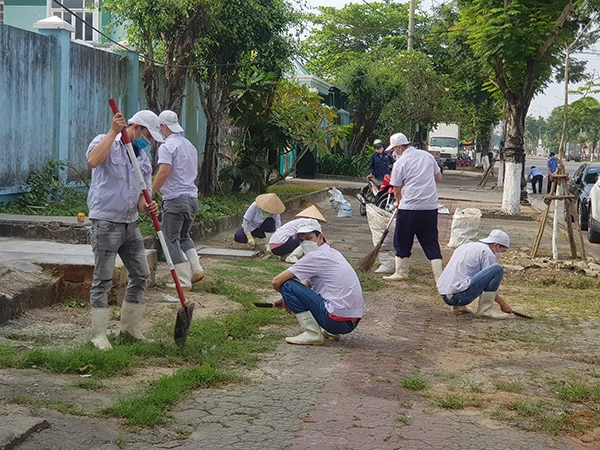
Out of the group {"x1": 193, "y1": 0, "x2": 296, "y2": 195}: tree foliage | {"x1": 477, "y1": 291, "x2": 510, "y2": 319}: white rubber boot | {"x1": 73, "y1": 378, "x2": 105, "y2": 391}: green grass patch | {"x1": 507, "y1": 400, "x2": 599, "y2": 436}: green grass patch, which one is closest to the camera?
{"x1": 507, "y1": 400, "x2": 599, "y2": 436}: green grass patch

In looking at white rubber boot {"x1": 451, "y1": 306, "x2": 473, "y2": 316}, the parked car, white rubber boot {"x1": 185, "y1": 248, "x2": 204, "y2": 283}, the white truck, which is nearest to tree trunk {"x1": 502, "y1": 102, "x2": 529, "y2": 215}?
the parked car

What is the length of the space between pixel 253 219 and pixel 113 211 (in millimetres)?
6692

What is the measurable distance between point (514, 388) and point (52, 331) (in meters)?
3.70

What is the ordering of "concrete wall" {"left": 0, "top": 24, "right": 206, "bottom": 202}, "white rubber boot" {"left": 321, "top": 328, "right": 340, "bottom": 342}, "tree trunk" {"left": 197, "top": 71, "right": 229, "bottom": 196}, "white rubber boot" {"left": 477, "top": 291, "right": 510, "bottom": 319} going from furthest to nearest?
"tree trunk" {"left": 197, "top": 71, "right": 229, "bottom": 196} → "concrete wall" {"left": 0, "top": 24, "right": 206, "bottom": 202} → "white rubber boot" {"left": 477, "top": 291, "right": 510, "bottom": 319} → "white rubber boot" {"left": 321, "top": 328, "right": 340, "bottom": 342}

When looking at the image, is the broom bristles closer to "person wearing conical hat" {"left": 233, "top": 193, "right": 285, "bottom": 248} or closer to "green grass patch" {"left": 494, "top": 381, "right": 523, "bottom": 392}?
"person wearing conical hat" {"left": 233, "top": 193, "right": 285, "bottom": 248}

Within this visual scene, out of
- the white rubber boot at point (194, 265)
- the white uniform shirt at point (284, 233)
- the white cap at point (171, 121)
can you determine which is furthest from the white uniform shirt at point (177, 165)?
the white uniform shirt at point (284, 233)

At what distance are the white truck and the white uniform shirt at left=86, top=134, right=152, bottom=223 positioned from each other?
56.7 meters

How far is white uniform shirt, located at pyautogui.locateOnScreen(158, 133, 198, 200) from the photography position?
32.1 ft

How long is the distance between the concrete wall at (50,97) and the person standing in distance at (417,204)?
18.5 ft

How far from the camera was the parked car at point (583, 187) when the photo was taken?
20.7m

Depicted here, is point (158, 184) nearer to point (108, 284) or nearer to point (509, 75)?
point (108, 284)

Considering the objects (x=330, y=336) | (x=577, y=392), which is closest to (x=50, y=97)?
(x=330, y=336)

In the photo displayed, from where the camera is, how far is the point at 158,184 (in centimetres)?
960

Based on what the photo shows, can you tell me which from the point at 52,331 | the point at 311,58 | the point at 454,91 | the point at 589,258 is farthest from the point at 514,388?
the point at 311,58
